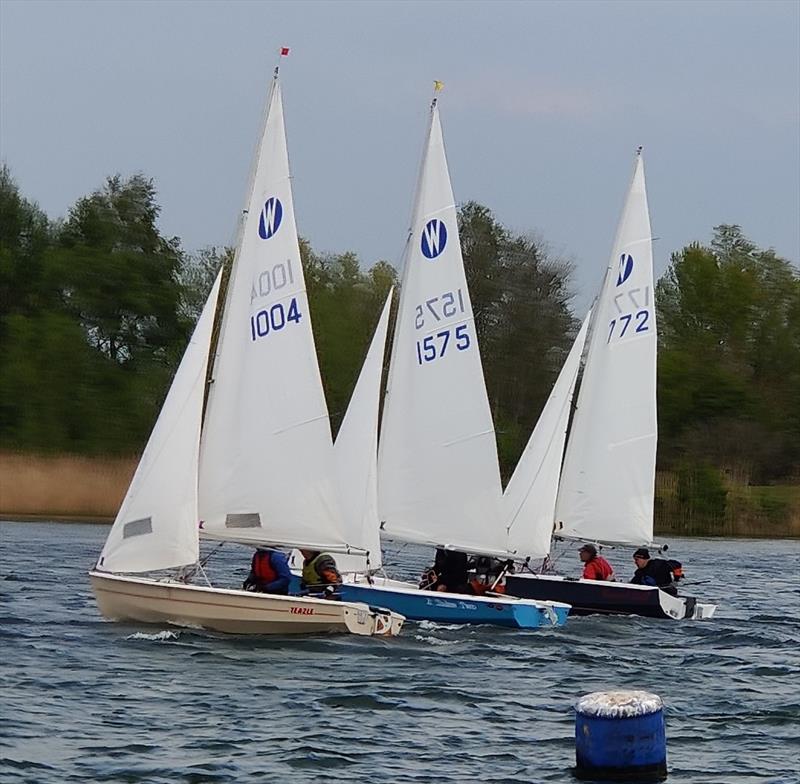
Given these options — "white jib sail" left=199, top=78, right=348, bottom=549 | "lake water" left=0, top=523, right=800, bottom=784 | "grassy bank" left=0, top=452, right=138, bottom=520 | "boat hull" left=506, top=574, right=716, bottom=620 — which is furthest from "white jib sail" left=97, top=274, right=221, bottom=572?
"grassy bank" left=0, top=452, right=138, bottom=520

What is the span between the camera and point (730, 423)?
185ft

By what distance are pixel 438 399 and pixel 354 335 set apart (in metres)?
33.1

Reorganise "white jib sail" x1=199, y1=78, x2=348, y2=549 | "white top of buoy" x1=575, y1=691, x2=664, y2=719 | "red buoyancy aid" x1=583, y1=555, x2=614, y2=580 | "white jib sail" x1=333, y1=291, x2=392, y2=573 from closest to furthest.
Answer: "white top of buoy" x1=575, y1=691, x2=664, y2=719 < "white jib sail" x1=199, y1=78, x2=348, y2=549 < "white jib sail" x1=333, y1=291, x2=392, y2=573 < "red buoyancy aid" x1=583, y1=555, x2=614, y2=580

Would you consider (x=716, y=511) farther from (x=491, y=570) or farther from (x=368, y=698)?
(x=368, y=698)

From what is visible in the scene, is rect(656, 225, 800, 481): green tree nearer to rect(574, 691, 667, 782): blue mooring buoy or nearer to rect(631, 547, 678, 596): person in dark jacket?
rect(631, 547, 678, 596): person in dark jacket

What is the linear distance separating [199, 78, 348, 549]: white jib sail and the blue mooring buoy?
7.76 metres

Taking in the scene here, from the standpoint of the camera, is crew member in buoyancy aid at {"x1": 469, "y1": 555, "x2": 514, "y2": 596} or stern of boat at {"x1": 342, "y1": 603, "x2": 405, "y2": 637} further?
crew member in buoyancy aid at {"x1": 469, "y1": 555, "x2": 514, "y2": 596}

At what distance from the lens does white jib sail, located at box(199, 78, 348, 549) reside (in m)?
19.8

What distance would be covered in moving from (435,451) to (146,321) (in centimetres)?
Answer: 3206

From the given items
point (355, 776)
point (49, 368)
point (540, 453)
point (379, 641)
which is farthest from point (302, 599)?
point (49, 368)

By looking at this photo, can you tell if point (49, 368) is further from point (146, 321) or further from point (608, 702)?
point (608, 702)

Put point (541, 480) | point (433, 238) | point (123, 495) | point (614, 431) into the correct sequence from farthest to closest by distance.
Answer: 1. point (123, 495)
2. point (614, 431)
3. point (541, 480)
4. point (433, 238)

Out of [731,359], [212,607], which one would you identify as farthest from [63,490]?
[731,359]

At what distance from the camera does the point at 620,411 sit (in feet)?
88.1
